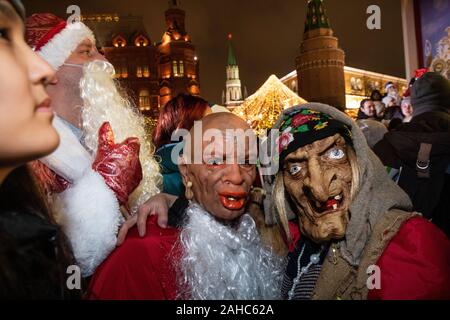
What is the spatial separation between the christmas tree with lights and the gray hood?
9.72 m

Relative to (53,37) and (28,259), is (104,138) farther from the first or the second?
(28,259)

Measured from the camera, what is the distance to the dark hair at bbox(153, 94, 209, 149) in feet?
12.0

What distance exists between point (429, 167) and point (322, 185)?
1.63 m

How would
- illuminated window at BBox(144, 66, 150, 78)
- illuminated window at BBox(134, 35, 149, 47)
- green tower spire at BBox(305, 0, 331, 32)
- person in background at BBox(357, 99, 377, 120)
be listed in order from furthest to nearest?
green tower spire at BBox(305, 0, 331, 32) → illuminated window at BBox(144, 66, 150, 78) → illuminated window at BBox(134, 35, 149, 47) → person in background at BBox(357, 99, 377, 120)

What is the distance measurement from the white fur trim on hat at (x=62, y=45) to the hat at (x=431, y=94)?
3.06 metres

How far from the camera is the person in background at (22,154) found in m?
0.86

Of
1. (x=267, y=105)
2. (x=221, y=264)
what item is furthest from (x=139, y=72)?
(x=221, y=264)

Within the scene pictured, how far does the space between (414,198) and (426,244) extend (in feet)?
4.95

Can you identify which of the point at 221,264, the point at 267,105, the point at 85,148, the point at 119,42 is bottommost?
the point at 221,264

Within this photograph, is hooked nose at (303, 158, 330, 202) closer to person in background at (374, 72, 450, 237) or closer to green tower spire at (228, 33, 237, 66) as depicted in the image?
person in background at (374, 72, 450, 237)

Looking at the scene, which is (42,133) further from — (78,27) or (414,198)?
(414,198)

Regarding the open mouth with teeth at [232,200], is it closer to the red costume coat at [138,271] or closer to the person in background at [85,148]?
the red costume coat at [138,271]

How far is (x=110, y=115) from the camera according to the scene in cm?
249

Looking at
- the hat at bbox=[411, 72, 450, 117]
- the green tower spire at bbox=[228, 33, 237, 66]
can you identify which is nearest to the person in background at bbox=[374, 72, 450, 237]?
the hat at bbox=[411, 72, 450, 117]
